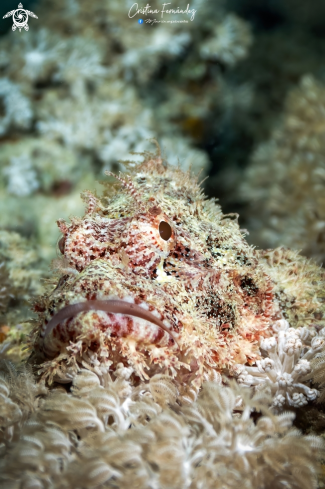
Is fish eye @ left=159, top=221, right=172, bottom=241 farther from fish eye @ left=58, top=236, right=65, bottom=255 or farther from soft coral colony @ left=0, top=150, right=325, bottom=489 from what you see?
fish eye @ left=58, top=236, right=65, bottom=255

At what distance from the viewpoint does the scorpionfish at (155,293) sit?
1.98 meters

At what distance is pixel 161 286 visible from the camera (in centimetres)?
220

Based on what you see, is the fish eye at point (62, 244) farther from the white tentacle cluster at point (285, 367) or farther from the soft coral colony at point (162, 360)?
the white tentacle cluster at point (285, 367)

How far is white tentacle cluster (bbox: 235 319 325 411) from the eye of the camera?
2176 mm

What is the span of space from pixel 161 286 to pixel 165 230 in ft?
1.24

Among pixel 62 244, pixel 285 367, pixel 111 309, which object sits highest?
pixel 62 244

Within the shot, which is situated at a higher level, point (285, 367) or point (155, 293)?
point (155, 293)
